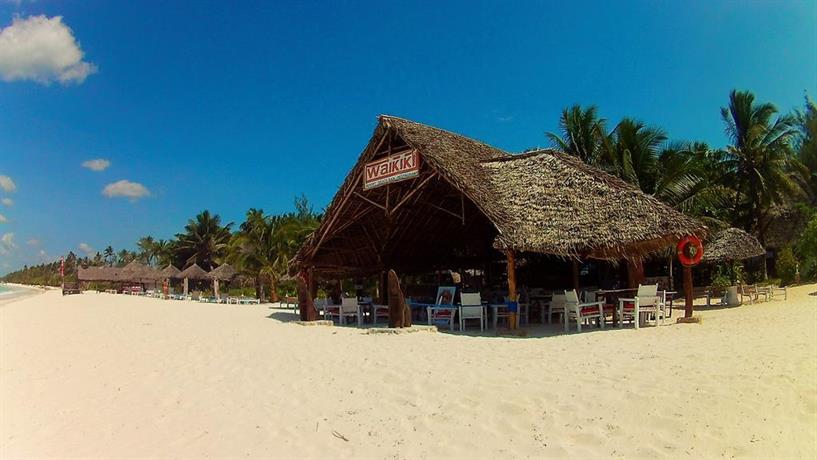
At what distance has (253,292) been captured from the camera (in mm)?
37000

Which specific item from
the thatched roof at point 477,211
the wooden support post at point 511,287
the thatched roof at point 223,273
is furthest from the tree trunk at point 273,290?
the wooden support post at point 511,287

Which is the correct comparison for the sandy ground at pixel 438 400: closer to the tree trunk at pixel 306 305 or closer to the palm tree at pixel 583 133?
the tree trunk at pixel 306 305

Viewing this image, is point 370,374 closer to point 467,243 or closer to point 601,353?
point 601,353

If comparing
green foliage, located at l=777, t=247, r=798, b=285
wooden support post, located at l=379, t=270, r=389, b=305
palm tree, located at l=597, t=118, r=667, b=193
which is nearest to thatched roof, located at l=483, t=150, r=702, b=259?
wooden support post, located at l=379, t=270, r=389, b=305

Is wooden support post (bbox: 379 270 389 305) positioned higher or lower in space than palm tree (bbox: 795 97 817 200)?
Answer: lower

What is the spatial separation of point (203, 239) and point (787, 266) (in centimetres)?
4975

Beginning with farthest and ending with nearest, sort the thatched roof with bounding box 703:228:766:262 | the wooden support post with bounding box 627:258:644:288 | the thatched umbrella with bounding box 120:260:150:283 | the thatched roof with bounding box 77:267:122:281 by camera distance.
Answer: the thatched roof with bounding box 77:267:122:281 < the thatched umbrella with bounding box 120:260:150:283 < the thatched roof with bounding box 703:228:766:262 < the wooden support post with bounding box 627:258:644:288

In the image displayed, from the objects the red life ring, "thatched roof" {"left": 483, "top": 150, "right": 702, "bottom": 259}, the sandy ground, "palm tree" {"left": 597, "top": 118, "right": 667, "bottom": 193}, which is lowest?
the sandy ground

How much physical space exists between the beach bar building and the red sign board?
2 cm

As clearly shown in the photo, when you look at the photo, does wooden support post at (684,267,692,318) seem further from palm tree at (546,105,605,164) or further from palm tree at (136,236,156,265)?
palm tree at (136,236,156,265)

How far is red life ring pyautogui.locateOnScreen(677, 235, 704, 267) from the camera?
9588 millimetres

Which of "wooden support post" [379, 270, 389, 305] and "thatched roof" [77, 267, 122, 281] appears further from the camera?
"thatched roof" [77, 267, 122, 281]

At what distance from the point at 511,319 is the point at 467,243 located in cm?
648

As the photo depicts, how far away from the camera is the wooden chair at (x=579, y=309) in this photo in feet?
29.9
